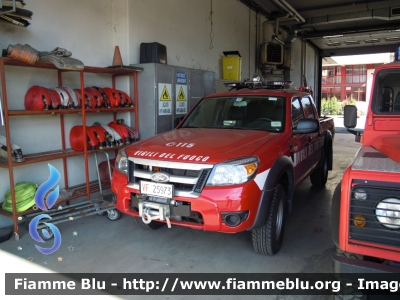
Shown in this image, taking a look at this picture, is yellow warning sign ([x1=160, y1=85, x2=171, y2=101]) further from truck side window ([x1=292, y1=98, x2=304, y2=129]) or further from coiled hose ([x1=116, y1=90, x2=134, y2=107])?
truck side window ([x1=292, y1=98, x2=304, y2=129])

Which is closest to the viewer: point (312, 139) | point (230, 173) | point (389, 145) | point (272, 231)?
point (389, 145)

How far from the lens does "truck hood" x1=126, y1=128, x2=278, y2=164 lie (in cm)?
300

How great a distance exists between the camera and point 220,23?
8.76 meters

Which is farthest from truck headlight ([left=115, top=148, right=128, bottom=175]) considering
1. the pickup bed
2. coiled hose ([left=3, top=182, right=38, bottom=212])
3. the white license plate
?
coiled hose ([left=3, top=182, right=38, bottom=212])

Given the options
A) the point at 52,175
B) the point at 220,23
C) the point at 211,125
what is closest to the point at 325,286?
the point at 211,125

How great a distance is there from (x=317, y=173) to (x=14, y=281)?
4.75 metres

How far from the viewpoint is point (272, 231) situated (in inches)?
125

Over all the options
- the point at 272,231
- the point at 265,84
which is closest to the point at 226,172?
the point at 272,231

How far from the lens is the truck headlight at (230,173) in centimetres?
289

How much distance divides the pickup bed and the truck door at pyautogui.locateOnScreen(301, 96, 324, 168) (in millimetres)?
569

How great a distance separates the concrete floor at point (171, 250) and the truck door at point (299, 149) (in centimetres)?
68

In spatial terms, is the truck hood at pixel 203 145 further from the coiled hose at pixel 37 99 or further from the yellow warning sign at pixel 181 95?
the yellow warning sign at pixel 181 95

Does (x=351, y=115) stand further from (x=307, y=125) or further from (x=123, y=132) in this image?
(x=123, y=132)

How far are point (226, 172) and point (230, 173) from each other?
0.12 feet
